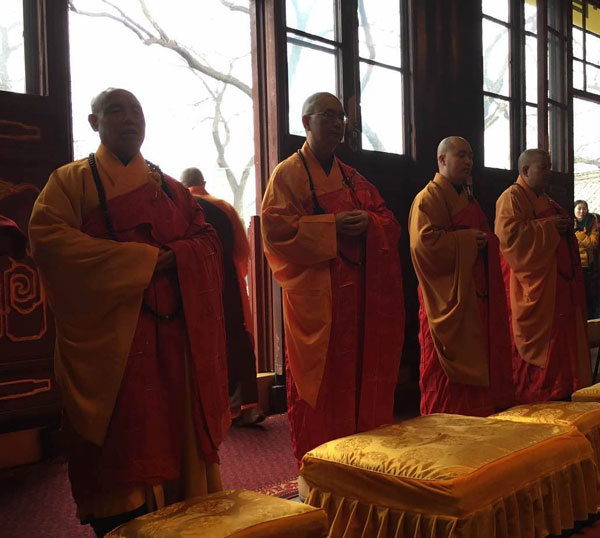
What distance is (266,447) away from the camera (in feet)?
11.9

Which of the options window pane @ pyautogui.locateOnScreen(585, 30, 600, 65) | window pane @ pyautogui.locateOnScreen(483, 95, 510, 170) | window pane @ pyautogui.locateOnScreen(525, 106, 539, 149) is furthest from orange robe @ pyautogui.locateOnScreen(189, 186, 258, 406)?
window pane @ pyautogui.locateOnScreen(585, 30, 600, 65)

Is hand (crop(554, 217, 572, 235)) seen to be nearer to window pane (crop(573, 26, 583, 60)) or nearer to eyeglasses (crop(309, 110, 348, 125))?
eyeglasses (crop(309, 110, 348, 125))

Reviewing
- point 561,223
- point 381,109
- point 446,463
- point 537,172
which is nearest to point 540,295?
point 561,223

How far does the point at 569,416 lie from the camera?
2.77 metres

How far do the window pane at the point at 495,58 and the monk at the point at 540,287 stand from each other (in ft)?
5.74

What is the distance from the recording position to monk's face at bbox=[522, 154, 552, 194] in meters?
4.23

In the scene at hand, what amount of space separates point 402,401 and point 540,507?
267 cm

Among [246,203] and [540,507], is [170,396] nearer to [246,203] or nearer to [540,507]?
[540,507]

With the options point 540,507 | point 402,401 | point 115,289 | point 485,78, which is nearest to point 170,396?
point 115,289

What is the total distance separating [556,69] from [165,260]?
561 centimetres

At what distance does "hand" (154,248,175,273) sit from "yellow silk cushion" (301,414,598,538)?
2.54 feet

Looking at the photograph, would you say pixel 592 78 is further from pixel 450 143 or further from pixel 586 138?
pixel 450 143

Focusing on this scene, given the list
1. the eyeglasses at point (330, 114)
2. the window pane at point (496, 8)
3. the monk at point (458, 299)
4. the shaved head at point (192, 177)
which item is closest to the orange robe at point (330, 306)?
the eyeglasses at point (330, 114)

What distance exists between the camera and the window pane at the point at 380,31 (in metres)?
4.82
